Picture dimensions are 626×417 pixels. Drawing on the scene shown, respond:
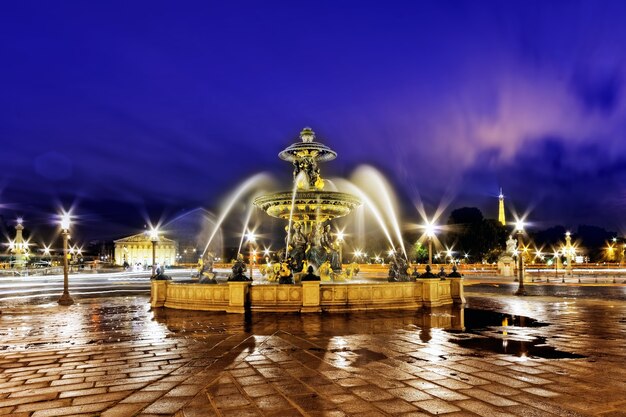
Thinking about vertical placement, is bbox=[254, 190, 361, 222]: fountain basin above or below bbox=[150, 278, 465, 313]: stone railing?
above

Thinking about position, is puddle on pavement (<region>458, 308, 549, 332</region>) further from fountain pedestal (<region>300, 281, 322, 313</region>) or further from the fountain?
fountain pedestal (<region>300, 281, 322, 313</region>)

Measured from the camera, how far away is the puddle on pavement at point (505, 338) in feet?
26.4

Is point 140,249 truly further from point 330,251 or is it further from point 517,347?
point 517,347

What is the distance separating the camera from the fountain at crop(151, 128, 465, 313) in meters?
14.2

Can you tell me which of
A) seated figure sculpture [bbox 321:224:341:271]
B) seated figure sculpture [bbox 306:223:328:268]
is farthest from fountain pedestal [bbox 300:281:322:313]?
seated figure sculpture [bbox 321:224:341:271]

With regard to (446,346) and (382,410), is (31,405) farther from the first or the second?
(446,346)

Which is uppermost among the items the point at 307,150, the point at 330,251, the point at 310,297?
the point at 307,150

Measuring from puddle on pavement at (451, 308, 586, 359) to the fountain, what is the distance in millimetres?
2488

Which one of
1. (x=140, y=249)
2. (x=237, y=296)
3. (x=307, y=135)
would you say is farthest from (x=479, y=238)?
(x=140, y=249)

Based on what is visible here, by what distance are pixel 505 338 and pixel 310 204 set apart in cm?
1096

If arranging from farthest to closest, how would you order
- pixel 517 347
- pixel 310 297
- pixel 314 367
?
pixel 310 297, pixel 517 347, pixel 314 367

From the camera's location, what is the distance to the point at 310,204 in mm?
19422

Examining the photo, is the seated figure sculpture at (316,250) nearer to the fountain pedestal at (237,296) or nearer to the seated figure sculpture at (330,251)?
the seated figure sculpture at (330,251)

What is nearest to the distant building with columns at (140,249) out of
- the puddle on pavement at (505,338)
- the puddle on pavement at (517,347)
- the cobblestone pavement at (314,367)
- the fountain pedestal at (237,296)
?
the fountain pedestal at (237,296)
